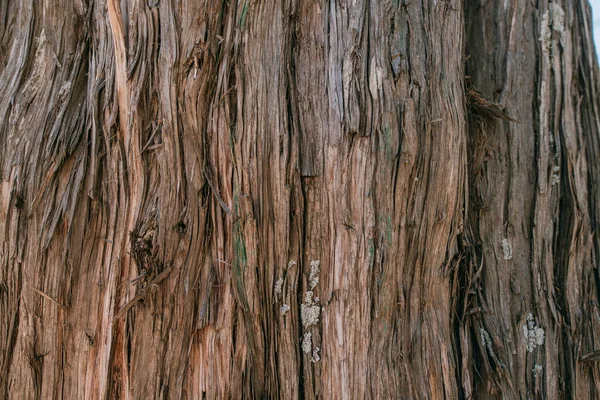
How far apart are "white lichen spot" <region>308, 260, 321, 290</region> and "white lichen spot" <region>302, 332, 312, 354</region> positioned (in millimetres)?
140

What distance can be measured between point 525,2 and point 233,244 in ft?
4.75

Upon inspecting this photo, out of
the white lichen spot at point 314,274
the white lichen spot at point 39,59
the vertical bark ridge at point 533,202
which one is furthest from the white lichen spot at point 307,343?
the white lichen spot at point 39,59

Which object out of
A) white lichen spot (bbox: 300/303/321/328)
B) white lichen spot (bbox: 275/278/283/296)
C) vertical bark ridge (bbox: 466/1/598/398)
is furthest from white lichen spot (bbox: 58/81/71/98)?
vertical bark ridge (bbox: 466/1/598/398)

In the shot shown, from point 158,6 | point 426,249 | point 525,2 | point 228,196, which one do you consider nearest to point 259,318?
point 228,196

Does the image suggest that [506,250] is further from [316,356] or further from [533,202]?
[316,356]

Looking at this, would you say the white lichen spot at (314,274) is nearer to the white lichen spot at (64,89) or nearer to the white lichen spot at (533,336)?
the white lichen spot at (533,336)

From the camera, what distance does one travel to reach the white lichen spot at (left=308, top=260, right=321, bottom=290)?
5.92 ft

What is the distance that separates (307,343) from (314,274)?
21 cm

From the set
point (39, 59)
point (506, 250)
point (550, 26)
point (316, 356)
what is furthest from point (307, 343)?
point (550, 26)

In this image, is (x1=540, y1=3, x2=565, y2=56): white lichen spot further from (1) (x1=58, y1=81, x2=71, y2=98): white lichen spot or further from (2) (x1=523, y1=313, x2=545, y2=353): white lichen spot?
(1) (x1=58, y1=81, x2=71, y2=98): white lichen spot

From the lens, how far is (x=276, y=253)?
1.80 metres

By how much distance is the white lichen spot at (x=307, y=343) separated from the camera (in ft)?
5.85

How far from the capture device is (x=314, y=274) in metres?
1.81

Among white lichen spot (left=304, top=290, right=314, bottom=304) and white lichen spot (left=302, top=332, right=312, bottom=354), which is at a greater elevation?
white lichen spot (left=304, top=290, right=314, bottom=304)
